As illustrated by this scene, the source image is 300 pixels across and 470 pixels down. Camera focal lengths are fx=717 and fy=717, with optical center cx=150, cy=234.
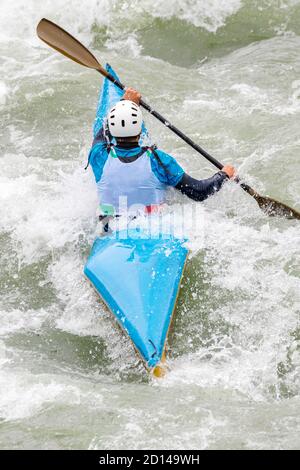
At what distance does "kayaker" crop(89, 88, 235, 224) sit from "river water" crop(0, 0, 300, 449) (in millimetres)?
396

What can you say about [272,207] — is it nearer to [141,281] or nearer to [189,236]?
[189,236]

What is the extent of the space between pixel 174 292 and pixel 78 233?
1423 mm

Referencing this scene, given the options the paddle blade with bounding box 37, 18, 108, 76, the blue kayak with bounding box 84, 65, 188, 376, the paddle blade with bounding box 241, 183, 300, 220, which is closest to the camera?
the blue kayak with bounding box 84, 65, 188, 376

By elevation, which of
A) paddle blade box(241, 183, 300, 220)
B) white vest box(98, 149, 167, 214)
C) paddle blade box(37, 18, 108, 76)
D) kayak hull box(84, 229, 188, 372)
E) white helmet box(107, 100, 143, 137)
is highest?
paddle blade box(37, 18, 108, 76)

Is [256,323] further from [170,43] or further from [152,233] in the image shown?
[170,43]

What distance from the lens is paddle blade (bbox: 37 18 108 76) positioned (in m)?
6.83

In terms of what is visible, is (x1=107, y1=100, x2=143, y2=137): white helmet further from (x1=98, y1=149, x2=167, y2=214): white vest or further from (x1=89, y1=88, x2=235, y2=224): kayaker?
(x1=98, y1=149, x2=167, y2=214): white vest

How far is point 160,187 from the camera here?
5.79m

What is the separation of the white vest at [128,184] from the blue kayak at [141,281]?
0.27m

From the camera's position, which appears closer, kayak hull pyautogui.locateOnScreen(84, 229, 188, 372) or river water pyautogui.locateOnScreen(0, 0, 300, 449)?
river water pyautogui.locateOnScreen(0, 0, 300, 449)

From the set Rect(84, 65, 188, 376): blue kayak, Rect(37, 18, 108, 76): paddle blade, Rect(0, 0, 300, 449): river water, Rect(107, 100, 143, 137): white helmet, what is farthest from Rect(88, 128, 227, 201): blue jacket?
Rect(37, 18, 108, 76): paddle blade

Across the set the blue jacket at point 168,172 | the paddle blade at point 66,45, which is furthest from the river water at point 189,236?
the paddle blade at point 66,45

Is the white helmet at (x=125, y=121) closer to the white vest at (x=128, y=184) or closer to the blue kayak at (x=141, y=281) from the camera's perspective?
the white vest at (x=128, y=184)

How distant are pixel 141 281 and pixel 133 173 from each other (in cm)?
103
